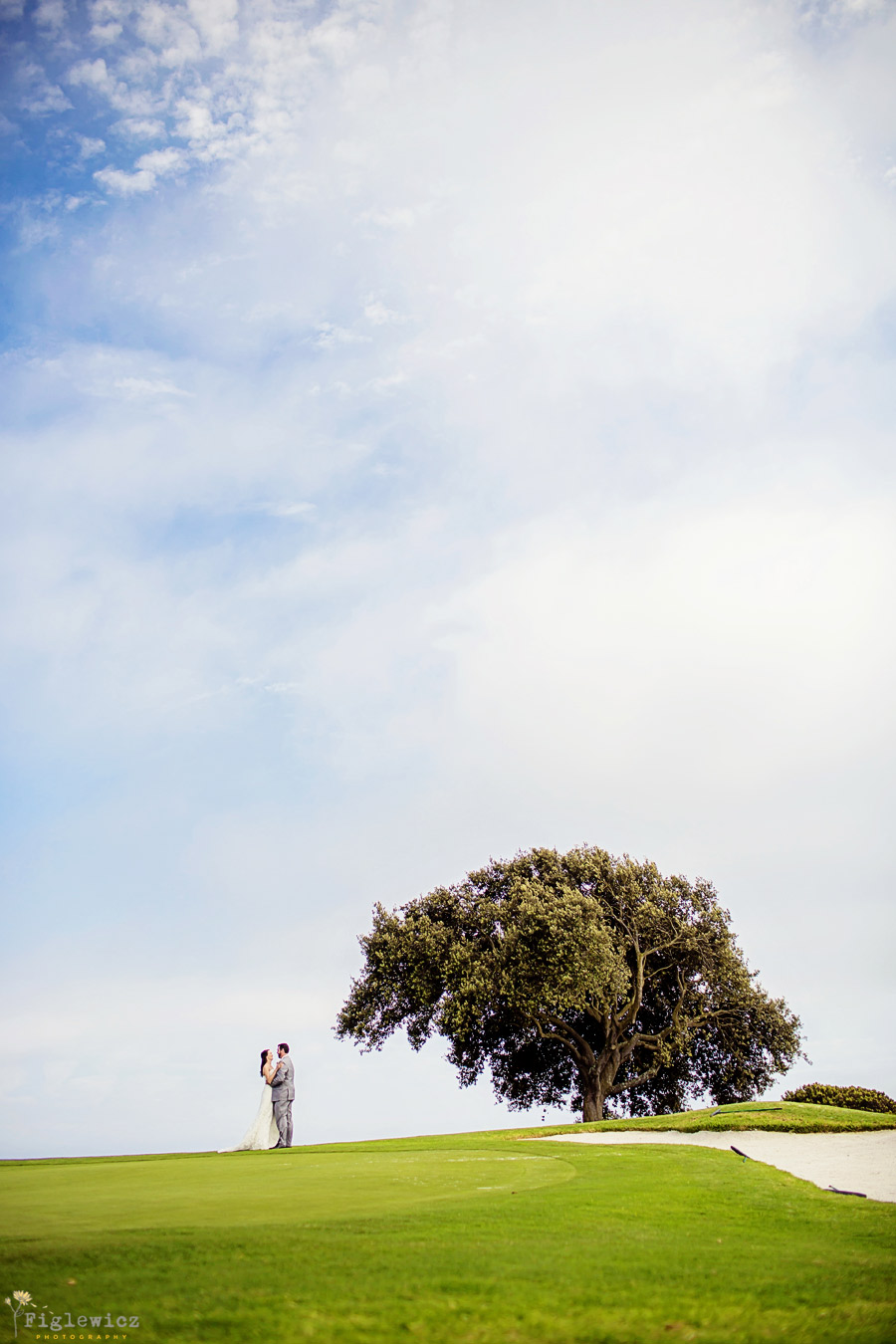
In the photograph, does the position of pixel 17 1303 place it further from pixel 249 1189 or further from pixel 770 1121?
pixel 770 1121

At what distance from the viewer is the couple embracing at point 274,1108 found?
24.0m

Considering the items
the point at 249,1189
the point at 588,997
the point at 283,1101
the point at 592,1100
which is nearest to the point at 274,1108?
the point at 283,1101

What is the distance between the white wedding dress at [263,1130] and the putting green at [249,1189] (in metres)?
6.31

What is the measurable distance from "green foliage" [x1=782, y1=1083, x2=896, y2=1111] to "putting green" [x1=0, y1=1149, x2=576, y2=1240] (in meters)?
19.0

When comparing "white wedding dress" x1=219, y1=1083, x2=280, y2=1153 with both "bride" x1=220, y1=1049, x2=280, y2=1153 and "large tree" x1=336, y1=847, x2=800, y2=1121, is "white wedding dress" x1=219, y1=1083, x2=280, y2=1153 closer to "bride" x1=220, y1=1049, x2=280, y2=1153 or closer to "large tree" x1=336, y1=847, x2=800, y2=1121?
"bride" x1=220, y1=1049, x2=280, y2=1153

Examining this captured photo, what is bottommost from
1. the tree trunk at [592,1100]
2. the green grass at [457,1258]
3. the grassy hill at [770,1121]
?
the tree trunk at [592,1100]

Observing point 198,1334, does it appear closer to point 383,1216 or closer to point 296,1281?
point 296,1281

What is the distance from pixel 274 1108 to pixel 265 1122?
1.54ft

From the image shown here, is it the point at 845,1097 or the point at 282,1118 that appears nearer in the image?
the point at 282,1118

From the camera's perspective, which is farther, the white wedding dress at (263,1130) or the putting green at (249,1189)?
the white wedding dress at (263,1130)

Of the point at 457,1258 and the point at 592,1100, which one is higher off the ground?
the point at 457,1258

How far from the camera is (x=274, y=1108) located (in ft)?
80.4

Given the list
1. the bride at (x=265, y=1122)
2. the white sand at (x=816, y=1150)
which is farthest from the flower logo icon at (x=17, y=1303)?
the bride at (x=265, y=1122)

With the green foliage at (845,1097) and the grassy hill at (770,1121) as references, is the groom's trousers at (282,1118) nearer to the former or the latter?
the grassy hill at (770,1121)
